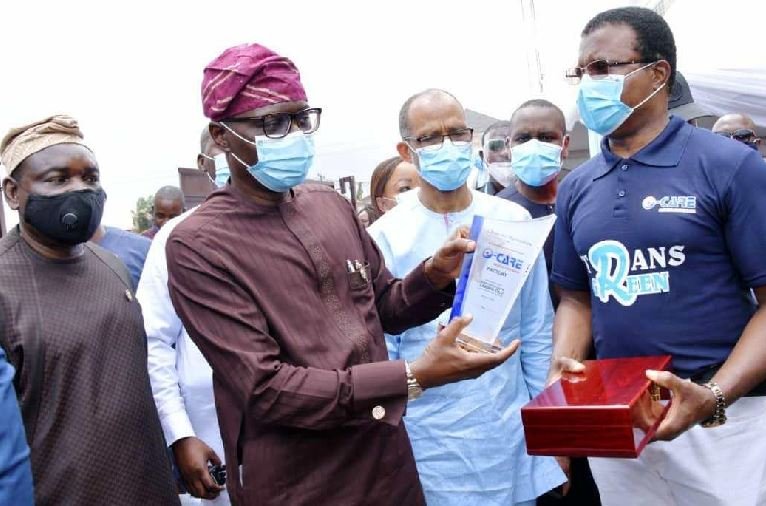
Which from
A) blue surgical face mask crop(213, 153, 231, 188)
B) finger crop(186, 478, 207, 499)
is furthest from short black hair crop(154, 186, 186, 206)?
finger crop(186, 478, 207, 499)

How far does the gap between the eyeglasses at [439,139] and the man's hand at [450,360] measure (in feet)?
4.51

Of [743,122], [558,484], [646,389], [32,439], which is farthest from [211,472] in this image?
[743,122]

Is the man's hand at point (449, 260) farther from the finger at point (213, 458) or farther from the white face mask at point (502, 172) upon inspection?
the white face mask at point (502, 172)

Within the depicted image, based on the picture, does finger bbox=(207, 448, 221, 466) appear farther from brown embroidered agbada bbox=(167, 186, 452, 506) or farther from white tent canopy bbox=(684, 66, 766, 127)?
white tent canopy bbox=(684, 66, 766, 127)

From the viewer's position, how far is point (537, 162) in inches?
147

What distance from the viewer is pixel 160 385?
8.58 feet

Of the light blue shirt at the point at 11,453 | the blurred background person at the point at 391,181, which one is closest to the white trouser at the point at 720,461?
the light blue shirt at the point at 11,453

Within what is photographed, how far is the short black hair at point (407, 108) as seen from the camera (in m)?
3.00

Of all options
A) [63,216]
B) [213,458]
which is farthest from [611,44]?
[213,458]

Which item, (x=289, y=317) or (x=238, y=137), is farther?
(x=238, y=137)

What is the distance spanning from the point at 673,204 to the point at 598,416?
791mm

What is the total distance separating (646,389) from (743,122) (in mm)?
4863

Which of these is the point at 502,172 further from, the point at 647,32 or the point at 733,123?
the point at 647,32

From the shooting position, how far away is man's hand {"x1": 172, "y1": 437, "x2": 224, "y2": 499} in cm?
242
